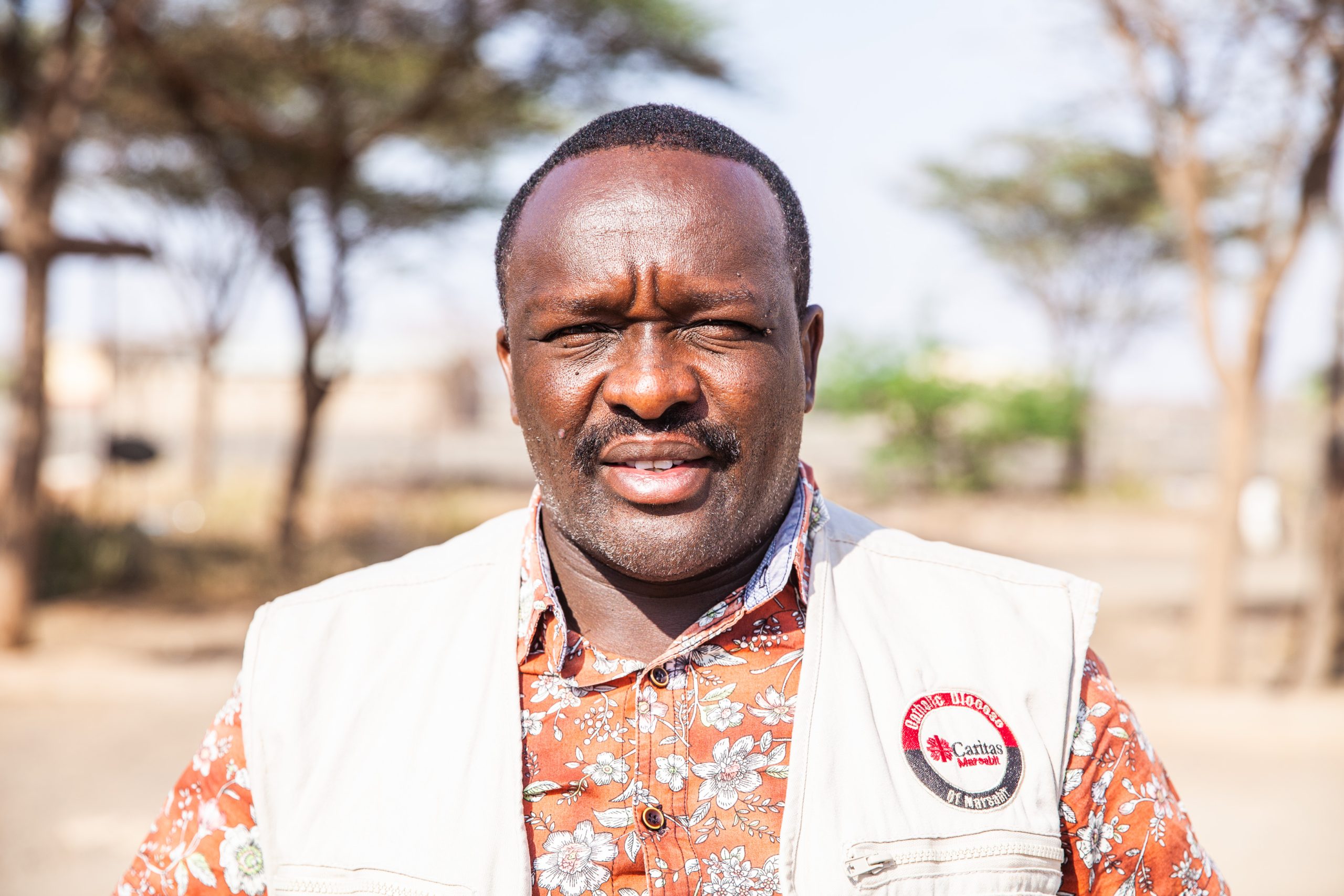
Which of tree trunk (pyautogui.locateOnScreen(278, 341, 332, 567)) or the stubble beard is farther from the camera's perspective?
tree trunk (pyautogui.locateOnScreen(278, 341, 332, 567))

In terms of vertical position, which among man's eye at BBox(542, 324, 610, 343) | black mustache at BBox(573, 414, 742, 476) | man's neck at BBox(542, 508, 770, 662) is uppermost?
man's eye at BBox(542, 324, 610, 343)

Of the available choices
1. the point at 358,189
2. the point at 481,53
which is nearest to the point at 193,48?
the point at 481,53

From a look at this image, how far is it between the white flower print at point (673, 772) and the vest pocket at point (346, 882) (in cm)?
29

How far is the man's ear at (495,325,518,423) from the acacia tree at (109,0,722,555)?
28.0ft

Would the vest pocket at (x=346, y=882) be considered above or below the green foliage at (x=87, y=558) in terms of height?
below

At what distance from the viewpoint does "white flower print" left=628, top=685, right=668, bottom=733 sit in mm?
1504

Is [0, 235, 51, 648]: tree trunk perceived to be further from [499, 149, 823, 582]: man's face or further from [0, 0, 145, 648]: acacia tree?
[499, 149, 823, 582]: man's face

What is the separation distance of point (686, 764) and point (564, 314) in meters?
0.60

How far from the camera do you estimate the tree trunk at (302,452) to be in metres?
10.9

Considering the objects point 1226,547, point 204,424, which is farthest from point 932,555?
point 204,424

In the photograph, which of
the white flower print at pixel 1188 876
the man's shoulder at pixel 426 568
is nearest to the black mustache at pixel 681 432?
the man's shoulder at pixel 426 568

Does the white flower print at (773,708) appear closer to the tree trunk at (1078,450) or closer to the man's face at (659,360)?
the man's face at (659,360)

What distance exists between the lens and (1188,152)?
753cm

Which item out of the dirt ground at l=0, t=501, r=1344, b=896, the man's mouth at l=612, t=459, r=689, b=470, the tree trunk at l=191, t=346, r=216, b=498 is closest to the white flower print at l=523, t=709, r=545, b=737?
the man's mouth at l=612, t=459, r=689, b=470
